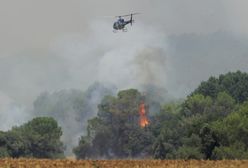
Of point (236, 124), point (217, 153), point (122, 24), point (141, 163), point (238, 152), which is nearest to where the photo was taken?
point (141, 163)

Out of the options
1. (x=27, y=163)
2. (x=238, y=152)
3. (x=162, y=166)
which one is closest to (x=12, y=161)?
(x=27, y=163)

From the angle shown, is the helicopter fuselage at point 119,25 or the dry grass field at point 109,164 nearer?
the dry grass field at point 109,164

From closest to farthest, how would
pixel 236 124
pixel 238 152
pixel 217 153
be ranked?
pixel 217 153 → pixel 238 152 → pixel 236 124

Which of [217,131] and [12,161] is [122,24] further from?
[12,161]

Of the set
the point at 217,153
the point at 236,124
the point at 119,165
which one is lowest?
the point at 119,165

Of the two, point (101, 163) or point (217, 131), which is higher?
point (217, 131)

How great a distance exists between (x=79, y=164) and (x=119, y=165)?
271 cm

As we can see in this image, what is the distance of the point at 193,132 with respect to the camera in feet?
458

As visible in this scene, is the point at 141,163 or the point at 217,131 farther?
the point at 217,131

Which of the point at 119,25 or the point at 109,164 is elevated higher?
the point at 119,25

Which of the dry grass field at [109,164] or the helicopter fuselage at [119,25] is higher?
the helicopter fuselage at [119,25]

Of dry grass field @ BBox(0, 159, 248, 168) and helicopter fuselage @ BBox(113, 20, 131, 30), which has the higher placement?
helicopter fuselage @ BBox(113, 20, 131, 30)

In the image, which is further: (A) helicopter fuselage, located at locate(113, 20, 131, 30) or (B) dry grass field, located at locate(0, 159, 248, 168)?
(A) helicopter fuselage, located at locate(113, 20, 131, 30)

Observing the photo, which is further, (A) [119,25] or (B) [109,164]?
(A) [119,25]
